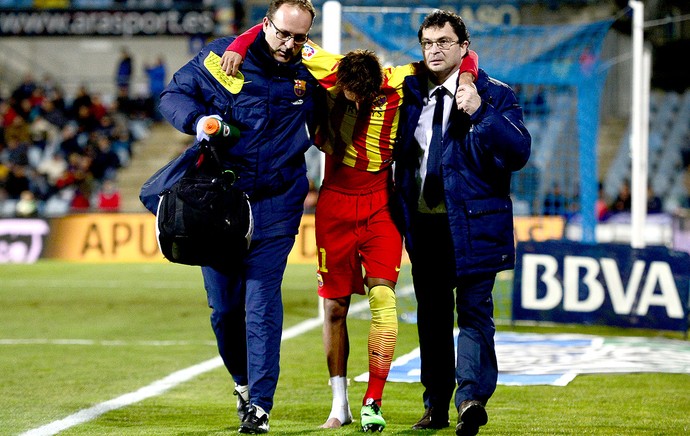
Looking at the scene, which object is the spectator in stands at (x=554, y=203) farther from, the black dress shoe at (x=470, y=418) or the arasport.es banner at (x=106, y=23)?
the arasport.es banner at (x=106, y=23)

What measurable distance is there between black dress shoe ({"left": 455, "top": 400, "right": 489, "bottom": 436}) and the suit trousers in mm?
115

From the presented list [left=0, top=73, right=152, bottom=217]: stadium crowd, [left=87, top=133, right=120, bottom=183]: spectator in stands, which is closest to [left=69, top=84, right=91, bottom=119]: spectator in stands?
[left=0, top=73, right=152, bottom=217]: stadium crowd

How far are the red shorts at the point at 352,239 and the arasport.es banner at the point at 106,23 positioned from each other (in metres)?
21.2

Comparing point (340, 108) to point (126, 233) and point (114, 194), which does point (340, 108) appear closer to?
point (126, 233)

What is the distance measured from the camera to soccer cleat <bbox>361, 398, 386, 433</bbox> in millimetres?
5953

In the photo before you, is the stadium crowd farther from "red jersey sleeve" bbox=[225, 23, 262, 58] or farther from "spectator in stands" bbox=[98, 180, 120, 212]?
"red jersey sleeve" bbox=[225, 23, 262, 58]

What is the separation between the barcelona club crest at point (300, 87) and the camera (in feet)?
20.1

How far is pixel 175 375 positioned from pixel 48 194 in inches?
728

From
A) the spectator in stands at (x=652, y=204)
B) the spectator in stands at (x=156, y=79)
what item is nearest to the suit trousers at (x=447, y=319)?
the spectator in stands at (x=652, y=204)

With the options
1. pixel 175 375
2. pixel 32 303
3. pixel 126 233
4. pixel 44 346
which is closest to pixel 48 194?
pixel 126 233

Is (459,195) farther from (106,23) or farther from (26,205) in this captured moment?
(106,23)

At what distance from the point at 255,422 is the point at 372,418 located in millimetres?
577

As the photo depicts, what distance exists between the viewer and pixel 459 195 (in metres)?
5.88

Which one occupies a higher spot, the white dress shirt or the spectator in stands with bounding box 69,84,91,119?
the spectator in stands with bounding box 69,84,91,119
